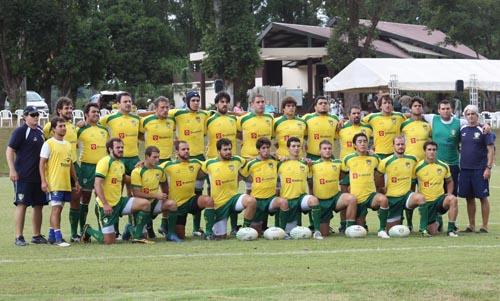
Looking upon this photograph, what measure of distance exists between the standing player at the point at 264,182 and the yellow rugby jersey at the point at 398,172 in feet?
5.03

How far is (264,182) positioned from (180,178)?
3.93ft

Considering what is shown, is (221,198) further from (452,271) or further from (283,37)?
(283,37)

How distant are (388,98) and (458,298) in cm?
681

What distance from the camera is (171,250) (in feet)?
44.9

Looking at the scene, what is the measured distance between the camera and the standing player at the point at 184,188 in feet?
49.2

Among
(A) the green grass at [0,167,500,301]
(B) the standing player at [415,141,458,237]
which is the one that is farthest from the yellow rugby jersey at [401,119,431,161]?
(A) the green grass at [0,167,500,301]

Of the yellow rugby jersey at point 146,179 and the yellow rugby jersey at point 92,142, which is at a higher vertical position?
the yellow rugby jersey at point 92,142

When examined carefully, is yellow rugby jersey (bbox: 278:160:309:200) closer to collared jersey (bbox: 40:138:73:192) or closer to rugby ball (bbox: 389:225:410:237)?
rugby ball (bbox: 389:225:410:237)

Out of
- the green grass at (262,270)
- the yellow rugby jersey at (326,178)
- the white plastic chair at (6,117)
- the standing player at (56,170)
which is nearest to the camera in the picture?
the green grass at (262,270)

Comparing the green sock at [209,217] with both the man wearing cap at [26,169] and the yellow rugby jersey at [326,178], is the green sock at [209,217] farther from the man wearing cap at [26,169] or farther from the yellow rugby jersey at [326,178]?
the man wearing cap at [26,169]

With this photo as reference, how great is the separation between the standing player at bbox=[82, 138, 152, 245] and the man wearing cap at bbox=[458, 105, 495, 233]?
466cm

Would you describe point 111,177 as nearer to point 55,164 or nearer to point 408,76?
point 55,164

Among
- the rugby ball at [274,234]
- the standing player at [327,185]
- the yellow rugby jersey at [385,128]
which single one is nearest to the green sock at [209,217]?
the rugby ball at [274,234]

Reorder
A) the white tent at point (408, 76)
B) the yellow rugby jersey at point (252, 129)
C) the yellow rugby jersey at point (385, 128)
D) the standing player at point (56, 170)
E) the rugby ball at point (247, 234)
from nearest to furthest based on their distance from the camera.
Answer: the standing player at point (56, 170)
the rugby ball at point (247, 234)
the yellow rugby jersey at point (252, 129)
the yellow rugby jersey at point (385, 128)
the white tent at point (408, 76)
